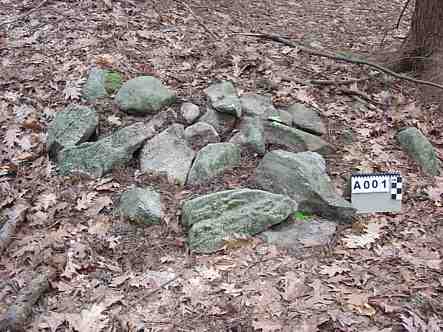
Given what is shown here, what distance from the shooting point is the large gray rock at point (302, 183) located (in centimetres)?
434

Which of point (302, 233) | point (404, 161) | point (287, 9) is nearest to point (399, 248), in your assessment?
point (302, 233)

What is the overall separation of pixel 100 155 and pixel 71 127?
0.56m

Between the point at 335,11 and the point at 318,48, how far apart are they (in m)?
2.32

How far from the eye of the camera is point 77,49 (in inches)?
251

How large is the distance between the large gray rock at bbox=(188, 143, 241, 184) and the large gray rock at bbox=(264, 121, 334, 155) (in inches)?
18.3

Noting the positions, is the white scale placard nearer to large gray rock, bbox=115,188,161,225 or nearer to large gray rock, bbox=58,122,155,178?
large gray rock, bbox=115,188,161,225

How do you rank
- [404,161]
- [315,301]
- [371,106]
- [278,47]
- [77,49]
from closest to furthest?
[315,301] < [404,161] < [371,106] < [77,49] < [278,47]

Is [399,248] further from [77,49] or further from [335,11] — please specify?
[335,11]

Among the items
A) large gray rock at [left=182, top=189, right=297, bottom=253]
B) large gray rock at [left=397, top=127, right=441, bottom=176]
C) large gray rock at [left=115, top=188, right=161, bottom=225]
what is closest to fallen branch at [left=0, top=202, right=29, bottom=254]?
large gray rock at [left=115, top=188, right=161, bottom=225]

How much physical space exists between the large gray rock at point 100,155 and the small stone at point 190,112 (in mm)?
554

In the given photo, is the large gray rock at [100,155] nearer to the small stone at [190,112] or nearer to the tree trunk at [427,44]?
the small stone at [190,112]

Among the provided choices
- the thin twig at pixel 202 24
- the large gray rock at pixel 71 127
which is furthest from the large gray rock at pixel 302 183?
the thin twig at pixel 202 24

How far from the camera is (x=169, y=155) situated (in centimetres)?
490

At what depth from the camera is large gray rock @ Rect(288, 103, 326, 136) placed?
531 centimetres
